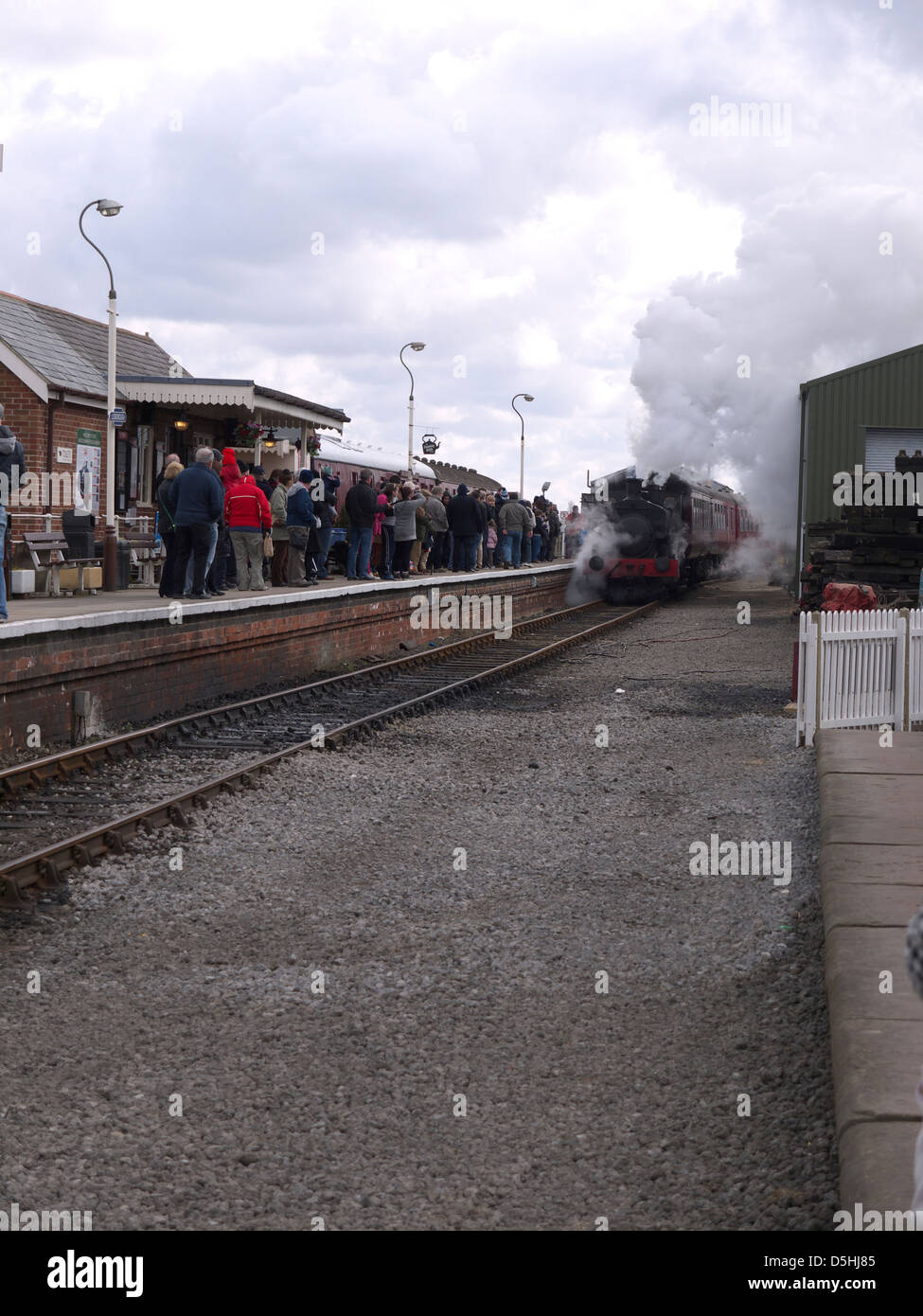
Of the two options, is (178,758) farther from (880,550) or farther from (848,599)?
(880,550)

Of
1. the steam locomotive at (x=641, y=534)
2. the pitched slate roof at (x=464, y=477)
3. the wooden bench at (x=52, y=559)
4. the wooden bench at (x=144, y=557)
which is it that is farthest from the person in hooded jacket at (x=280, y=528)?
the pitched slate roof at (x=464, y=477)

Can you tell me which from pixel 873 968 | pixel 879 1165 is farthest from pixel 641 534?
pixel 879 1165

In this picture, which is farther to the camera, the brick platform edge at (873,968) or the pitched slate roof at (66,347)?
the pitched slate roof at (66,347)

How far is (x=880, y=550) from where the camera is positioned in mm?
19000

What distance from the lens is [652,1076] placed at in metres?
4.48

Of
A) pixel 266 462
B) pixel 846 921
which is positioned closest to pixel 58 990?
pixel 846 921

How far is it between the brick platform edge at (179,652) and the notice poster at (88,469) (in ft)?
15.5

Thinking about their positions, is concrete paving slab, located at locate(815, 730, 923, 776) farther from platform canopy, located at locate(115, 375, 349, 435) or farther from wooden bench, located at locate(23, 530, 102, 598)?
platform canopy, located at locate(115, 375, 349, 435)

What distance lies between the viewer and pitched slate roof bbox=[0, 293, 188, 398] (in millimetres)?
19062

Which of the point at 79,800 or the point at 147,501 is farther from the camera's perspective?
the point at 147,501

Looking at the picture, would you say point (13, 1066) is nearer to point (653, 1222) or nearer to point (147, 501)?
point (653, 1222)

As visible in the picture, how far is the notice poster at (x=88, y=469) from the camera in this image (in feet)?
64.2

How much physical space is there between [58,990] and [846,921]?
3.09 m

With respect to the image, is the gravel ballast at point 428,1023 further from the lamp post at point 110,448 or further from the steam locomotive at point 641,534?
the steam locomotive at point 641,534
